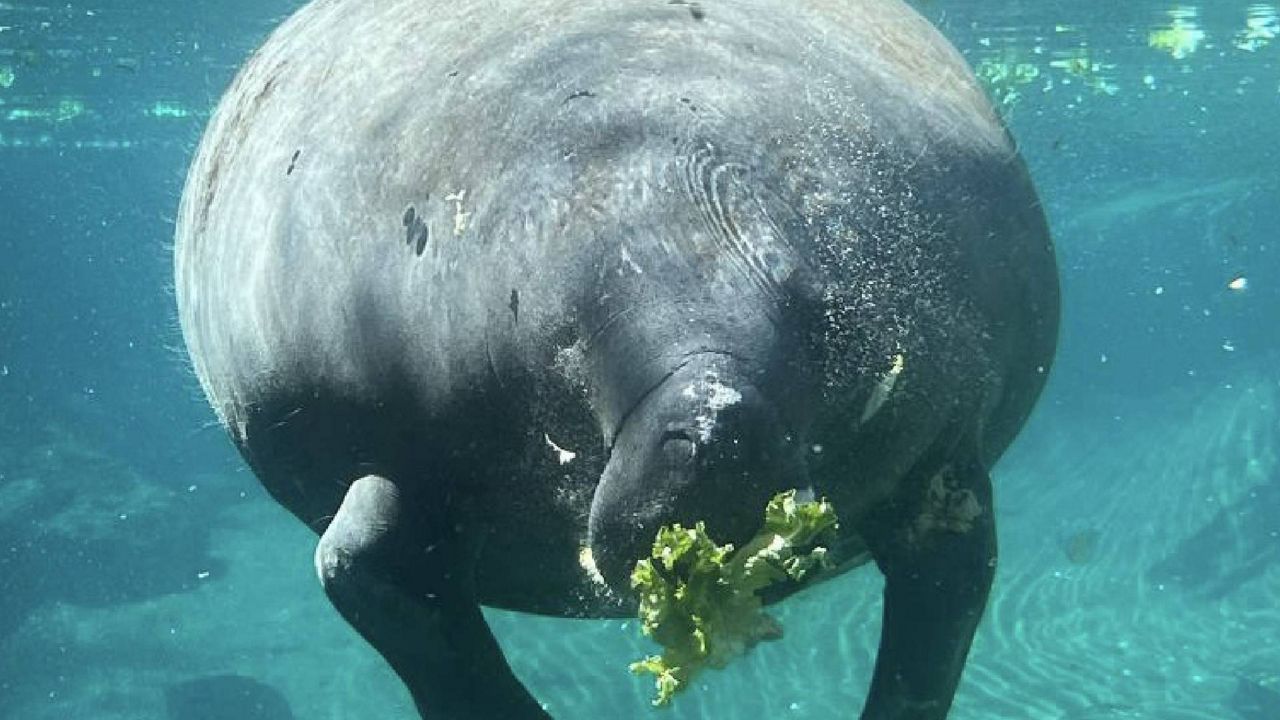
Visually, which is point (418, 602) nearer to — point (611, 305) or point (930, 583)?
point (611, 305)

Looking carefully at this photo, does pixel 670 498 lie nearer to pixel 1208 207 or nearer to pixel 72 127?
pixel 72 127

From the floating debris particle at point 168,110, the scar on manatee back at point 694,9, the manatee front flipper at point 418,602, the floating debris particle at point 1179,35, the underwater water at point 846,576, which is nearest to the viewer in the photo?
the manatee front flipper at point 418,602

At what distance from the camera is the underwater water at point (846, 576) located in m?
15.5

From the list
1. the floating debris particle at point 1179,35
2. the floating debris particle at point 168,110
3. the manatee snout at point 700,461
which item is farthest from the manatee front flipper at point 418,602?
the floating debris particle at point 168,110

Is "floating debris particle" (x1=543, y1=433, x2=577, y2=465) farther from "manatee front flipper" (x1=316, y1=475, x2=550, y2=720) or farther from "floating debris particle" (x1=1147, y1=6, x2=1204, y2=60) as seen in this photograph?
"floating debris particle" (x1=1147, y1=6, x2=1204, y2=60)

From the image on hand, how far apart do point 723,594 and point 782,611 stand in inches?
521

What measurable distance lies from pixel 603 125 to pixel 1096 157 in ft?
112

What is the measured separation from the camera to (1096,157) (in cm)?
3416

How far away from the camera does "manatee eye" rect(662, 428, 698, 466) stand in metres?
2.22

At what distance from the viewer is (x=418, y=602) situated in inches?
121

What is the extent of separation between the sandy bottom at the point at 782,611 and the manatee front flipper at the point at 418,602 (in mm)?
9225

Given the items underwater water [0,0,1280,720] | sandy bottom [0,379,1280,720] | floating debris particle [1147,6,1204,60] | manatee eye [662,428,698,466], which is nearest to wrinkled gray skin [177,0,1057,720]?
manatee eye [662,428,698,466]

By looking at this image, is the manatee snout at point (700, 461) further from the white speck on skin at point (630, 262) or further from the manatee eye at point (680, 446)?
the white speck on skin at point (630, 262)

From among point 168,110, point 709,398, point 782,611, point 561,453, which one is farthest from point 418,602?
point 168,110
